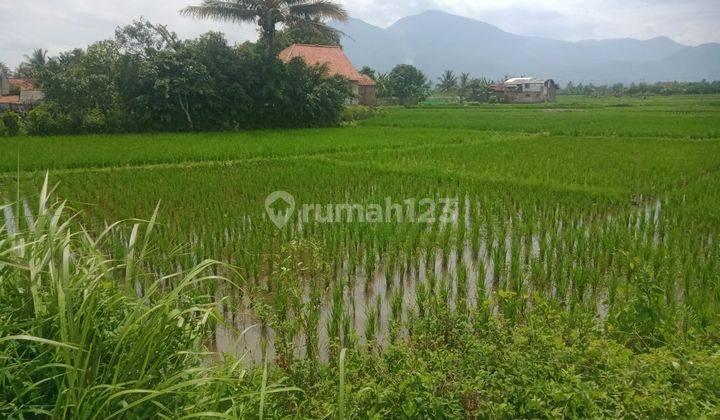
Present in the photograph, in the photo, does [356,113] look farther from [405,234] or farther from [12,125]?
[405,234]

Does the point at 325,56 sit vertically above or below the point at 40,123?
above

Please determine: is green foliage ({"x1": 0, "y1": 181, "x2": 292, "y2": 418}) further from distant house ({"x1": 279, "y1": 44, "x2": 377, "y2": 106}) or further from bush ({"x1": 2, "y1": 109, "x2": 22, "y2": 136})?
distant house ({"x1": 279, "y1": 44, "x2": 377, "y2": 106})

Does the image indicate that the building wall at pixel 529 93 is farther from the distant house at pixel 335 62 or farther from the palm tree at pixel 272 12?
the palm tree at pixel 272 12

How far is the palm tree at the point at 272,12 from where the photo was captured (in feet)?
64.4

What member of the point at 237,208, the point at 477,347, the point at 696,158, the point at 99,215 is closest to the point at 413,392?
the point at 477,347

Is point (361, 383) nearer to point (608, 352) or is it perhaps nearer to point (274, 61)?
point (608, 352)

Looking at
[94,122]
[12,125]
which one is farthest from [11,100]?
[94,122]

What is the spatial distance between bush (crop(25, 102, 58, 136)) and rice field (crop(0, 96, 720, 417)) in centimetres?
511

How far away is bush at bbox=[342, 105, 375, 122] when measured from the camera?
2469 cm

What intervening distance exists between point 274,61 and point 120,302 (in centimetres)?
1919

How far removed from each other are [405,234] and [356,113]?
21.3 meters

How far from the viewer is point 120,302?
2445 mm

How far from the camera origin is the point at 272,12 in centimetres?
1977

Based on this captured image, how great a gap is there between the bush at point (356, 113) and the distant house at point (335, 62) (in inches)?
47.4
